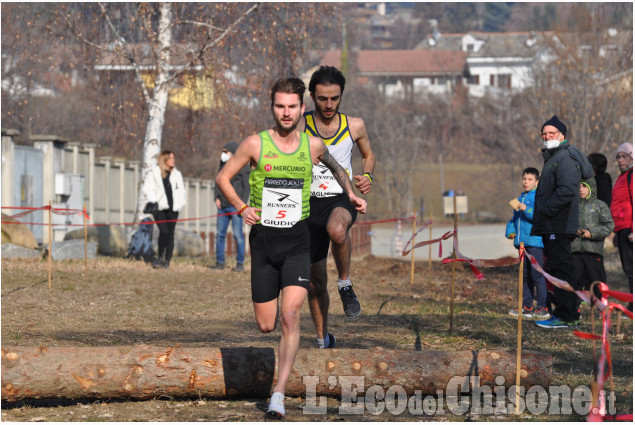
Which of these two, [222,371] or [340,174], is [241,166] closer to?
[340,174]

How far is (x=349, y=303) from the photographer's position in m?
7.71

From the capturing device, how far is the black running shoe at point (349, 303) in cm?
762

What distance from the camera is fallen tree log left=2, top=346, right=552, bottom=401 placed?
244 inches

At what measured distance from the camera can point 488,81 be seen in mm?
102375

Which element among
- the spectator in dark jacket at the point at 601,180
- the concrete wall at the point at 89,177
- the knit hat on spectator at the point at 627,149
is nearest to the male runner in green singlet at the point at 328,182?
the knit hat on spectator at the point at 627,149

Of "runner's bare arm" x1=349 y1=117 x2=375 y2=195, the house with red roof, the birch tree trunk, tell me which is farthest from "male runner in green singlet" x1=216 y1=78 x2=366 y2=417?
the house with red roof

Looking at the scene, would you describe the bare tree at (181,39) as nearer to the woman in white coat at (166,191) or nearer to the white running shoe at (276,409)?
the woman in white coat at (166,191)

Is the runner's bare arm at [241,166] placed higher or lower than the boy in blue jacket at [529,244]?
higher

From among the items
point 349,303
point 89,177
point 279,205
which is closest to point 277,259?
point 279,205

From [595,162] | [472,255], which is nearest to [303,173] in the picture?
[595,162]

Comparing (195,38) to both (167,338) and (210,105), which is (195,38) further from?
(167,338)

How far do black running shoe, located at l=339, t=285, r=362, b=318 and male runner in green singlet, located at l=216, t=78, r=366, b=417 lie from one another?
1.32 metres

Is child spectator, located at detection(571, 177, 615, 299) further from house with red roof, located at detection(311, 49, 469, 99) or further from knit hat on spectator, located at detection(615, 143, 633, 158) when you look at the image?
house with red roof, located at detection(311, 49, 469, 99)

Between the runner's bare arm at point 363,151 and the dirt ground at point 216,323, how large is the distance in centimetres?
169
